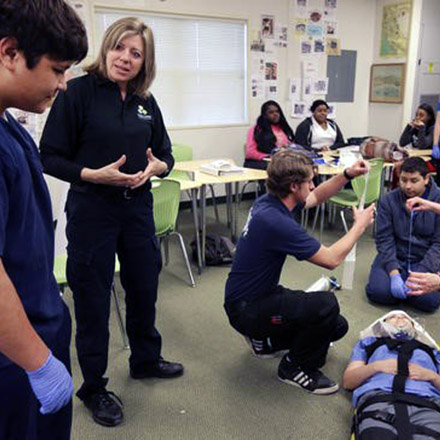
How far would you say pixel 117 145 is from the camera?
1.57 metres

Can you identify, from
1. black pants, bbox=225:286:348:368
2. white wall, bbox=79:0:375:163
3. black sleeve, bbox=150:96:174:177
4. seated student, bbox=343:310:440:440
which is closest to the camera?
seated student, bbox=343:310:440:440

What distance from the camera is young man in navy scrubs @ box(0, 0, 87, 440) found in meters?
0.67

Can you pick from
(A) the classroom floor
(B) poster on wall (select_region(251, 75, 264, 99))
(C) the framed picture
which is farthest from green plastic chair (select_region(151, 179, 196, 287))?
(C) the framed picture

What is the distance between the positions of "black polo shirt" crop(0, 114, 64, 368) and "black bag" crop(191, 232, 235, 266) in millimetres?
2547

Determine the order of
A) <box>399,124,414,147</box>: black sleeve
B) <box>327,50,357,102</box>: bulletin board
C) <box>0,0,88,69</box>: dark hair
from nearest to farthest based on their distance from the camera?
<box>0,0,88,69</box>: dark hair, <box>399,124,414,147</box>: black sleeve, <box>327,50,357,102</box>: bulletin board

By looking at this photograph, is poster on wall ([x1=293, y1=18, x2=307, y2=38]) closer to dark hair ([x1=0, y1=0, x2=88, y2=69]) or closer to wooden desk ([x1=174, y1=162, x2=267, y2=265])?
wooden desk ([x1=174, y1=162, x2=267, y2=265])

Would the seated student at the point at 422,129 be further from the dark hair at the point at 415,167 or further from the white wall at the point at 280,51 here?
the dark hair at the point at 415,167

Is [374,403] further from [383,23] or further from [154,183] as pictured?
[383,23]

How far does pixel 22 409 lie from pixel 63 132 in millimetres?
973

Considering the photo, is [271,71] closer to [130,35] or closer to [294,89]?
[294,89]

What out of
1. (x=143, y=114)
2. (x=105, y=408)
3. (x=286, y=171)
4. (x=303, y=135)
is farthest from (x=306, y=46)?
(x=105, y=408)

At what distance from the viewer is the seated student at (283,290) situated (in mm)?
1833

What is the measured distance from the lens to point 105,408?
5.90 feet

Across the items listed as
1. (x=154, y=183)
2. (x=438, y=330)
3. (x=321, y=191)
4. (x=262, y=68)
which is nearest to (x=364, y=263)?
(x=438, y=330)
